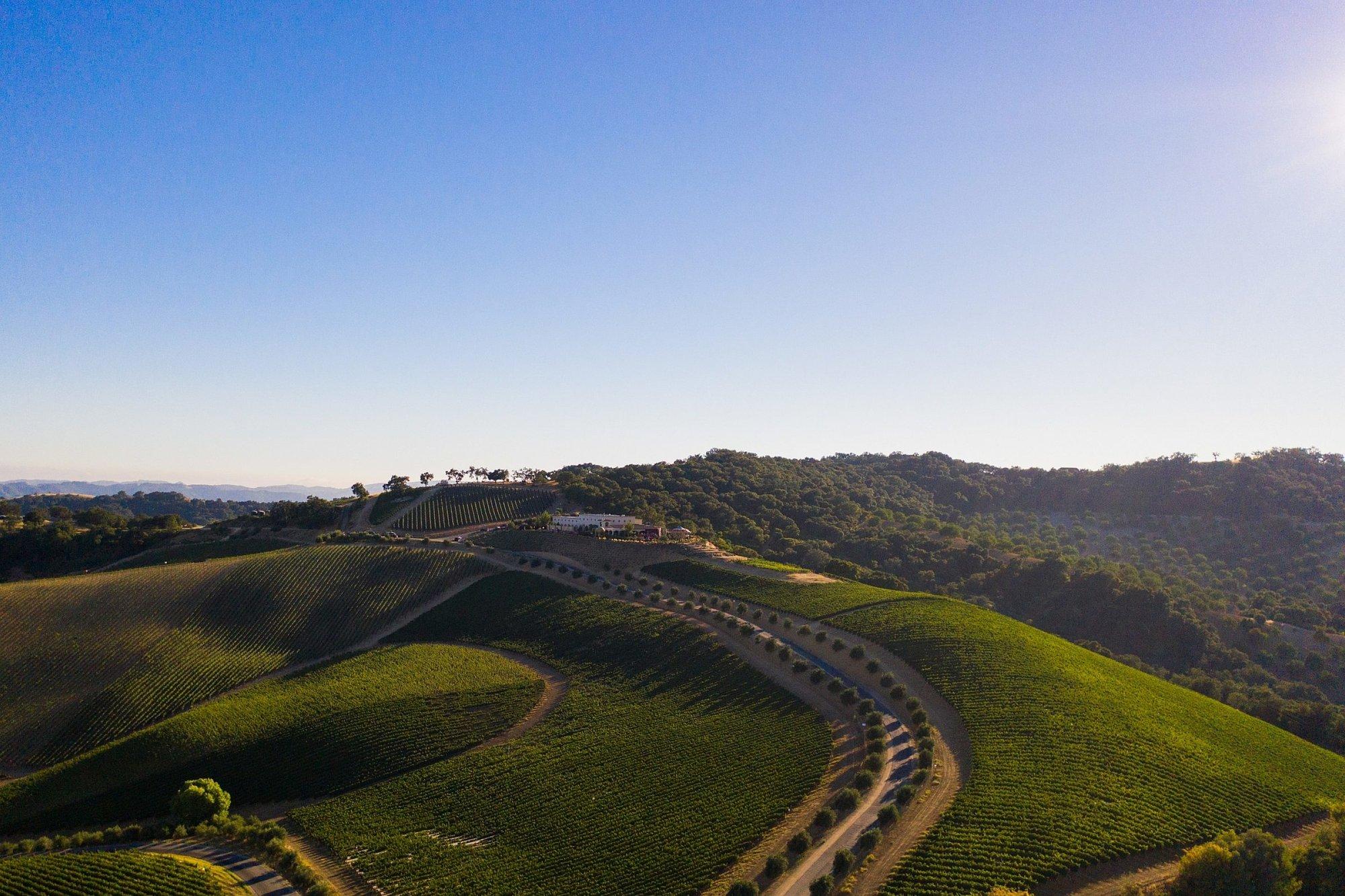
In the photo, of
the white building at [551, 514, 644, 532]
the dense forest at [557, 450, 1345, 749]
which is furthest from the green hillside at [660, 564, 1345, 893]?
the white building at [551, 514, 644, 532]

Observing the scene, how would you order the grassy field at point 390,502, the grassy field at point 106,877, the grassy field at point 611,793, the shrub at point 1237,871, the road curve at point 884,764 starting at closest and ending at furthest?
the shrub at point 1237,871, the road curve at point 884,764, the grassy field at point 106,877, the grassy field at point 611,793, the grassy field at point 390,502

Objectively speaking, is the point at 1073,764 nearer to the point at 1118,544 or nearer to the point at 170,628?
the point at 170,628

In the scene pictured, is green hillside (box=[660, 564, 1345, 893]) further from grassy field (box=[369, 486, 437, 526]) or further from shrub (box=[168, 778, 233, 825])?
grassy field (box=[369, 486, 437, 526])

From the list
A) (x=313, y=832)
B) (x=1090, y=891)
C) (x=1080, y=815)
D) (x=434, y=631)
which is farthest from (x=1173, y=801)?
(x=434, y=631)

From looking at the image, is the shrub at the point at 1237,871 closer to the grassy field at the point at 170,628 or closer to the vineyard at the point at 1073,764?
the vineyard at the point at 1073,764

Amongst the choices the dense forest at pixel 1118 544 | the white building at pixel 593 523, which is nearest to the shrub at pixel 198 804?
the white building at pixel 593 523
